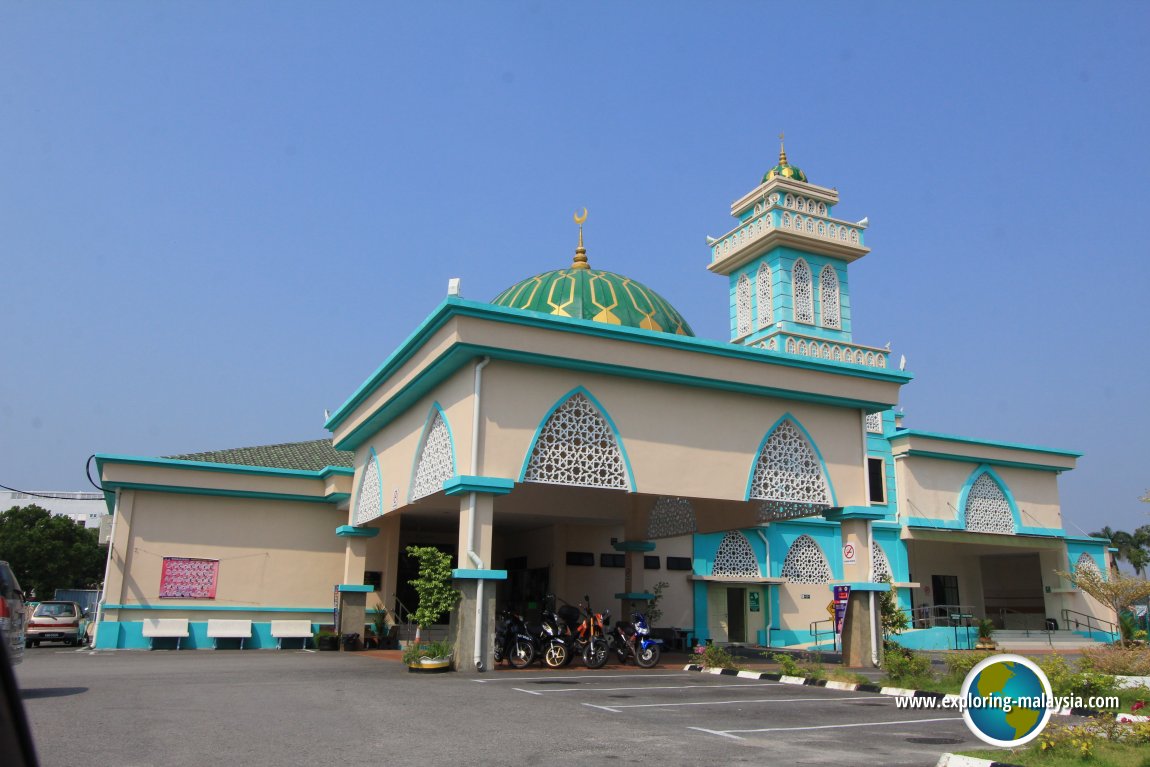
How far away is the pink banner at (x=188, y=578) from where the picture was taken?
19.9 meters

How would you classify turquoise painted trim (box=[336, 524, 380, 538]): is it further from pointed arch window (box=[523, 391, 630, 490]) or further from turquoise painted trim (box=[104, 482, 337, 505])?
pointed arch window (box=[523, 391, 630, 490])

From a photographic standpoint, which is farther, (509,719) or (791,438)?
(791,438)

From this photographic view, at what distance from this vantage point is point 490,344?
12.6 metres

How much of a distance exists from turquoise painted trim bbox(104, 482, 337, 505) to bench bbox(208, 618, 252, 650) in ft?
9.11

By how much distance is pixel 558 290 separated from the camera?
18875 millimetres

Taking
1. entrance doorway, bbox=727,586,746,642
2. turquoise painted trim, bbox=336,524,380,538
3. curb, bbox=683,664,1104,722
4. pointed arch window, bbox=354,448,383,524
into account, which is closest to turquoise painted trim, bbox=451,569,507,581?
curb, bbox=683,664,1104,722

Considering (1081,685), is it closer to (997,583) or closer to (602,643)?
(602,643)

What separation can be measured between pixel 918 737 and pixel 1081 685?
269 centimetres

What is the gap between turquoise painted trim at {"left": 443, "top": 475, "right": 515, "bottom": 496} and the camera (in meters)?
12.4

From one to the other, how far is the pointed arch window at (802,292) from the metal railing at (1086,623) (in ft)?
35.5

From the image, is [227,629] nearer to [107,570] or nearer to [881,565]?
[107,570]

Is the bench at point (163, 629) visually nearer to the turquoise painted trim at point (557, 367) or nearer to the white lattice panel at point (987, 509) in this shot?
the turquoise painted trim at point (557, 367)

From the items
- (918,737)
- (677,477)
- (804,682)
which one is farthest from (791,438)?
(918,737)

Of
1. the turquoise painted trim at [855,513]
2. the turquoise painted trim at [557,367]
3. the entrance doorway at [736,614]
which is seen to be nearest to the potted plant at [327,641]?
the turquoise painted trim at [557,367]
